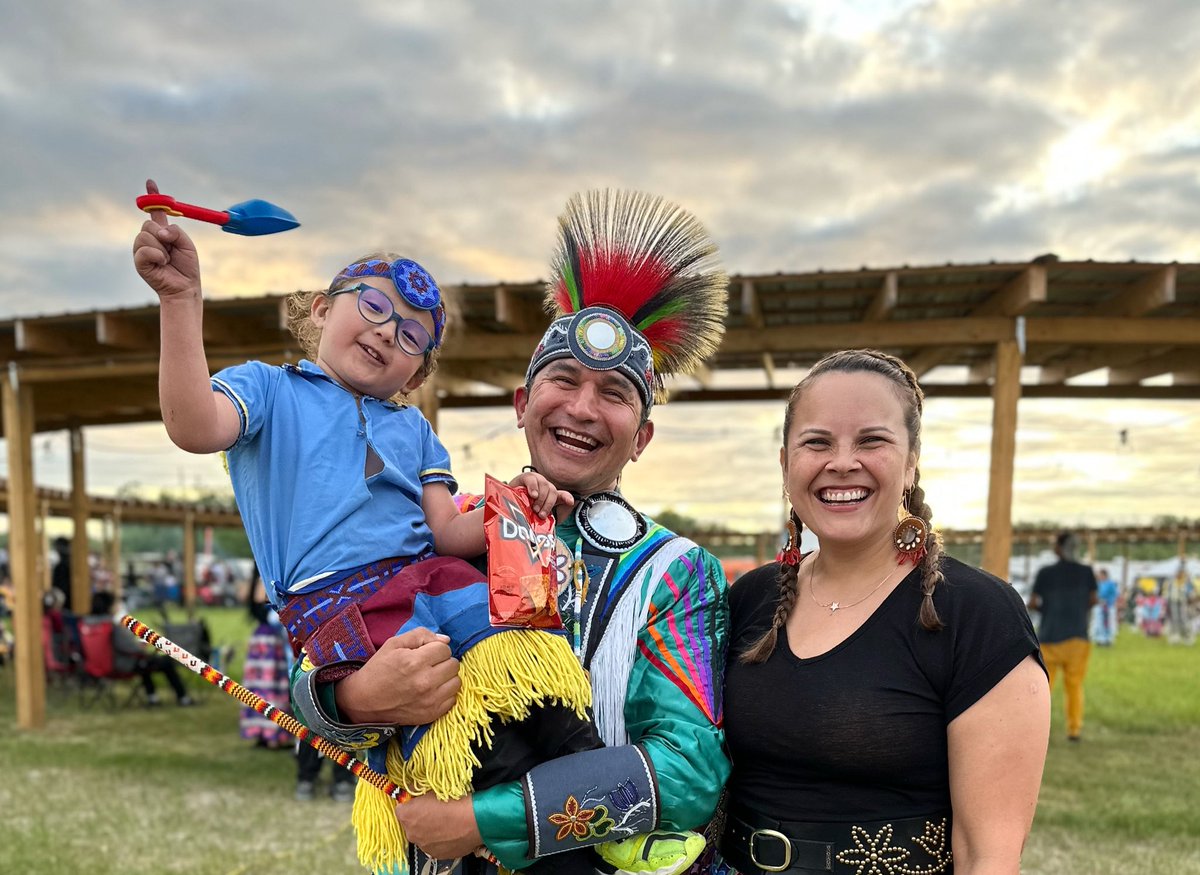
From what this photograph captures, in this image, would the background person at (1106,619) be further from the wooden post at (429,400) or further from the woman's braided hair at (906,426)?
the woman's braided hair at (906,426)

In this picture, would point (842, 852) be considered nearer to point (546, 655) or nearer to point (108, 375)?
point (546, 655)

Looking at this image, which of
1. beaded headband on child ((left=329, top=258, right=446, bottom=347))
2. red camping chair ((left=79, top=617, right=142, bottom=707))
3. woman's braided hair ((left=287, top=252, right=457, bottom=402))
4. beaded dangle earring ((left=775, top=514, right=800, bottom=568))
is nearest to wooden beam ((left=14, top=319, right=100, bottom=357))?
red camping chair ((left=79, top=617, right=142, bottom=707))

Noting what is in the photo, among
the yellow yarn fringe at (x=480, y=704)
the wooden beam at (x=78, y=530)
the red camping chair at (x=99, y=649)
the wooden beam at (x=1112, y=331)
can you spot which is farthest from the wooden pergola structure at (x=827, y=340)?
the yellow yarn fringe at (x=480, y=704)

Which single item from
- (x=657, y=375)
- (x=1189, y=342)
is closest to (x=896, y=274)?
(x=1189, y=342)

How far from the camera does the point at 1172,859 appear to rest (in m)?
5.38

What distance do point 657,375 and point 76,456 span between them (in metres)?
13.2

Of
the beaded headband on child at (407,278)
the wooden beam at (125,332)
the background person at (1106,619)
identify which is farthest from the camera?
the background person at (1106,619)

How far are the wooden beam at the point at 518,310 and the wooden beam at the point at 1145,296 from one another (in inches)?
182

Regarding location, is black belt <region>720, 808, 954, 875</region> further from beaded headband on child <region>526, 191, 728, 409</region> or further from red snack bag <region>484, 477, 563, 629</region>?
beaded headband on child <region>526, 191, 728, 409</region>

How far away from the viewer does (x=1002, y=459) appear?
720 cm

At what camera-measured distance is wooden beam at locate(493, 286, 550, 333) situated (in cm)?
731

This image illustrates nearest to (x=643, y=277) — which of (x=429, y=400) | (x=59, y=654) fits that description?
(x=429, y=400)

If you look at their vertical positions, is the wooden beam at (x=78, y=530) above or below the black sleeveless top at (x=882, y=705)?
below

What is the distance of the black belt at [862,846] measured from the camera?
164 centimetres
